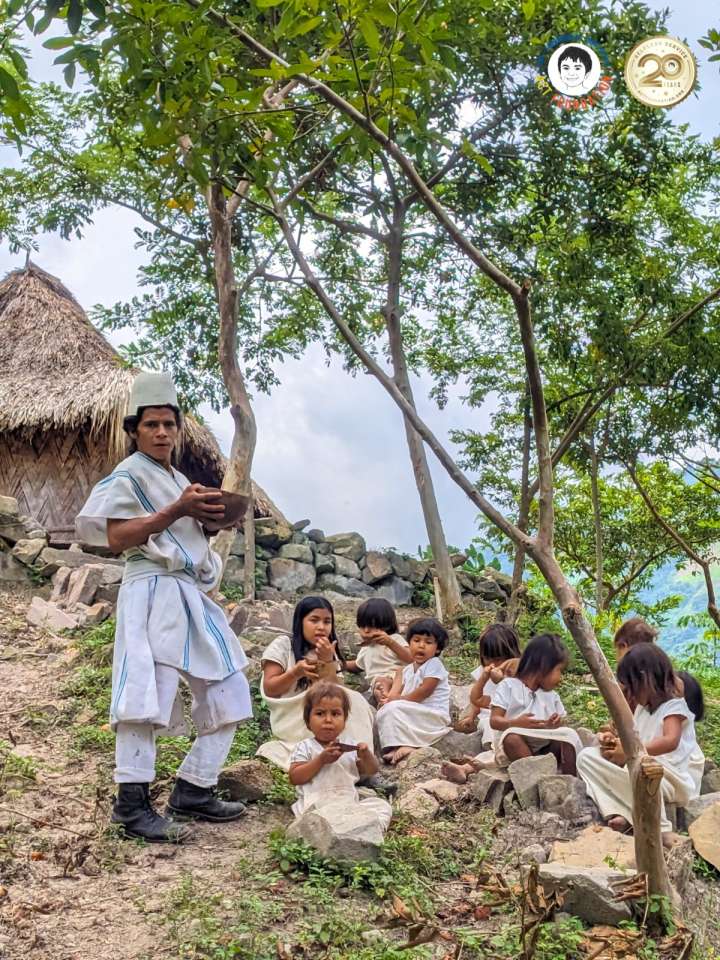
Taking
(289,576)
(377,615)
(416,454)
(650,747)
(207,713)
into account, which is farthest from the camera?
(289,576)

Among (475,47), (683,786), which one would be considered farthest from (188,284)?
(683,786)

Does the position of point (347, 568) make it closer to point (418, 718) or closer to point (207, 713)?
point (418, 718)

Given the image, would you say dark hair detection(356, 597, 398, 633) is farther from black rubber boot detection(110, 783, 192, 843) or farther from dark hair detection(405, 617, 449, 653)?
→ black rubber boot detection(110, 783, 192, 843)

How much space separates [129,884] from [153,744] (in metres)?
0.58

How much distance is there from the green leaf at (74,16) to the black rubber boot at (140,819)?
111 inches

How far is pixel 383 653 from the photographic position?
21.4 feet

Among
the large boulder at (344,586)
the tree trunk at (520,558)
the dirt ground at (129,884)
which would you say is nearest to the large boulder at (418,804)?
the dirt ground at (129,884)

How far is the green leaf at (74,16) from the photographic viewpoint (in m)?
3.32

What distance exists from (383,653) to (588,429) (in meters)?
6.10

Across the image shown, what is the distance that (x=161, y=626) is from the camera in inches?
163

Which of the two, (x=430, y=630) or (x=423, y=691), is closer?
(x=423, y=691)

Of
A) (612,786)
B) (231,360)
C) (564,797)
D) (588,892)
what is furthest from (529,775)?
(231,360)

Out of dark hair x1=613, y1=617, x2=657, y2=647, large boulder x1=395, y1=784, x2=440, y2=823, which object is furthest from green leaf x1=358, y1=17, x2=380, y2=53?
dark hair x1=613, y1=617, x2=657, y2=647

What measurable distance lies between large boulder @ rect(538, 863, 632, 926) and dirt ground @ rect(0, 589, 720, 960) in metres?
0.25
